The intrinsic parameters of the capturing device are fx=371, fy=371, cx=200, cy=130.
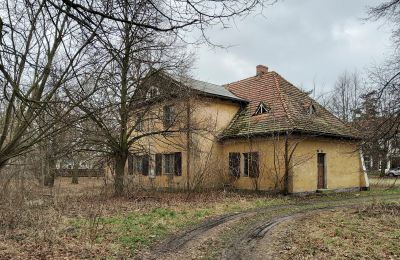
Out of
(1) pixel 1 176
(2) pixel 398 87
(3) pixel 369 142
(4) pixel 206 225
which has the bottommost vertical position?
(4) pixel 206 225

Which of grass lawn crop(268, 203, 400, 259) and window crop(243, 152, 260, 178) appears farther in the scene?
window crop(243, 152, 260, 178)

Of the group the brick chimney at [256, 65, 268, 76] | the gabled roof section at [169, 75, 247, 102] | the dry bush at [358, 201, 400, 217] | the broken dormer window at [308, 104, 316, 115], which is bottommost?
the dry bush at [358, 201, 400, 217]

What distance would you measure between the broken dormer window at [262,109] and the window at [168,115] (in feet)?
20.2

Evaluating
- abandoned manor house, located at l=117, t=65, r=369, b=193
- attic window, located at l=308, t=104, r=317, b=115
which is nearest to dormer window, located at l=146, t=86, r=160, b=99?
abandoned manor house, located at l=117, t=65, r=369, b=193

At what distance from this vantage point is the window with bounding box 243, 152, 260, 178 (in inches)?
844

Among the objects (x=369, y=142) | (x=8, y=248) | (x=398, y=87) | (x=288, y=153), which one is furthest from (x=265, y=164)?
(x=8, y=248)

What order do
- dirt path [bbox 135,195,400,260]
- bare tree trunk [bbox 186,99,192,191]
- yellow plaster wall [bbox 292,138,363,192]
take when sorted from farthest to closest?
yellow plaster wall [bbox 292,138,363,192] → bare tree trunk [bbox 186,99,192,191] → dirt path [bbox 135,195,400,260]

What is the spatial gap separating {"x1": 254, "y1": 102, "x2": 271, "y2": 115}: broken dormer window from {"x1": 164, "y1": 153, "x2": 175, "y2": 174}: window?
6.35 meters

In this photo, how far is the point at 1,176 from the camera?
13531 millimetres

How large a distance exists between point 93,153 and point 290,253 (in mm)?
14462

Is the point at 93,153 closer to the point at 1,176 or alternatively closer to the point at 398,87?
the point at 1,176

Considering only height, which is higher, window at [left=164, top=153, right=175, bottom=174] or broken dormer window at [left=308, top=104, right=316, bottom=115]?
broken dormer window at [left=308, top=104, right=316, bottom=115]

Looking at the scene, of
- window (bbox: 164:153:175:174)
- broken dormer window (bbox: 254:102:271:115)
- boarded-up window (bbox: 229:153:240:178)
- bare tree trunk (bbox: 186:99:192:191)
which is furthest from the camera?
window (bbox: 164:153:175:174)

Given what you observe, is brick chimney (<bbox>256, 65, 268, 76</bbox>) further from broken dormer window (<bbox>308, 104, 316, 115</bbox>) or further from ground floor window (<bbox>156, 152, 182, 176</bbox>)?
ground floor window (<bbox>156, 152, 182, 176</bbox>)
